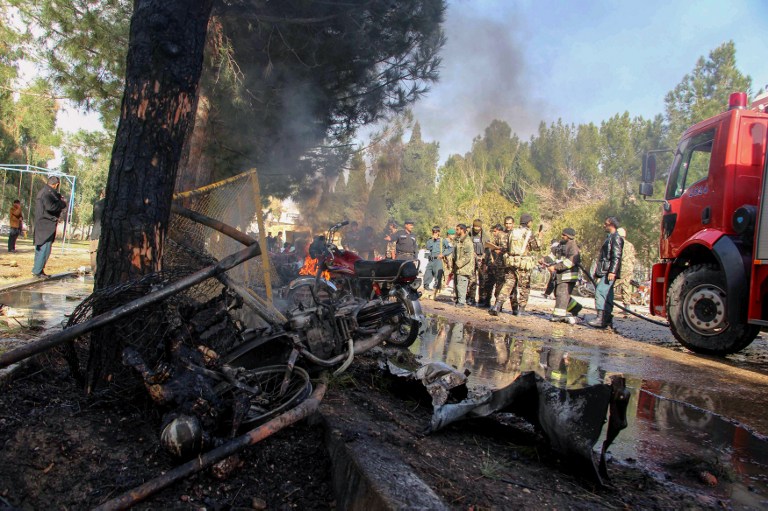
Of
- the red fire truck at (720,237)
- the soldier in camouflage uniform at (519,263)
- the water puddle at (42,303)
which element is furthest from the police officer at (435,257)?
the water puddle at (42,303)

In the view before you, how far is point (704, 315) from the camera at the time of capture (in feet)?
22.2

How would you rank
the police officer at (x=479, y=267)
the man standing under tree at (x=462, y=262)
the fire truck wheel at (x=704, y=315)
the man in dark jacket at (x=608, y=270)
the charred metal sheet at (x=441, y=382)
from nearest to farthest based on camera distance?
the charred metal sheet at (x=441, y=382) < the fire truck wheel at (x=704, y=315) < the man in dark jacket at (x=608, y=270) < the man standing under tree at (x=462, y=262) < the police officer at (x=479, y=267)

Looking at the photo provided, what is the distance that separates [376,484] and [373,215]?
44.8m

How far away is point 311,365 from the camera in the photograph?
3.26m

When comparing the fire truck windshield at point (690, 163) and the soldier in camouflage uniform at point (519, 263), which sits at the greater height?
the fire truck windshield at point (690, 163)

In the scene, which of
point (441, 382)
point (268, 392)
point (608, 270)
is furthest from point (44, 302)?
point (608, 270)

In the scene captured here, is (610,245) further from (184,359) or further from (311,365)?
(184,359)

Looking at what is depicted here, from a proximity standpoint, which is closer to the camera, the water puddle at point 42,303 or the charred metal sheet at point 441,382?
the charred metal sheet at point 441,382

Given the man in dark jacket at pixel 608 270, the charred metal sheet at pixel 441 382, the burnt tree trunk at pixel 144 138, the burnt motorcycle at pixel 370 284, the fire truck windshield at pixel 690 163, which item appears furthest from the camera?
the man in dark jacket at pixel 608 270

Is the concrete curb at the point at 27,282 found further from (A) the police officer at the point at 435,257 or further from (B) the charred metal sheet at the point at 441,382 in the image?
(A) the police officer at the point at 435,257

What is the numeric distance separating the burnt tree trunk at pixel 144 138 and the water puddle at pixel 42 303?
2.10m

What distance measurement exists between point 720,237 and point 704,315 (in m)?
1.12

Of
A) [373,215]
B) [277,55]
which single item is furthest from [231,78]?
[373,215]

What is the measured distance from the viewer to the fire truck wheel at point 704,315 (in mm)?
6484
